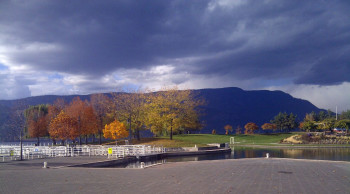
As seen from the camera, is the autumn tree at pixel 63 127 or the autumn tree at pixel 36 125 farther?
the autumn tree at pixel 36 125

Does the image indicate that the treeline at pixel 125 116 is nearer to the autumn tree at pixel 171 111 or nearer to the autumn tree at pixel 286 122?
the autumn tree at pixel 171 111

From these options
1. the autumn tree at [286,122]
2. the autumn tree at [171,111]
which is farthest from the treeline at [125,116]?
the autumn tree at [286,122]

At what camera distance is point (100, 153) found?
34.6m

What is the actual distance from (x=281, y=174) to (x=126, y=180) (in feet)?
28.2

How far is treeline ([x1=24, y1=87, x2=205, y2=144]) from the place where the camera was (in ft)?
176

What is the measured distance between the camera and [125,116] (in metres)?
57.9

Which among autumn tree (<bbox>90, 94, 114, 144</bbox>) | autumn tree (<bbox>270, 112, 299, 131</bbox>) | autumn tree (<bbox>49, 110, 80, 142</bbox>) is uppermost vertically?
autumn tree (<bbox>90, 94, 114, 144</bbox>)

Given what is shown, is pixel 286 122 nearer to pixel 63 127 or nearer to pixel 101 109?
pixel 101 109

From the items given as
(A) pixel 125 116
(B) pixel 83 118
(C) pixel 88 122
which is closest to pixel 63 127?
(B) pixel 83 118

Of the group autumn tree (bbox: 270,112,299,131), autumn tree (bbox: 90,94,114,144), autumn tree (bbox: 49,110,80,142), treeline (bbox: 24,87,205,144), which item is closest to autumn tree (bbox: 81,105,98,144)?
treeline (bbox: 24,87,205,144)

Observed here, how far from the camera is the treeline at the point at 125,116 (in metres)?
53.7

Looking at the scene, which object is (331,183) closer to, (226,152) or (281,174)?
(281,174)

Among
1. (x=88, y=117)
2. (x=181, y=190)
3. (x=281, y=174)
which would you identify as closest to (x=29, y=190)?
(x=181, y=190)

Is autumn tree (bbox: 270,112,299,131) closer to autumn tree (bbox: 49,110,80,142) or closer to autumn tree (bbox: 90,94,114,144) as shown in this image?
autumn tree (bbox: 90,94,114,144)
